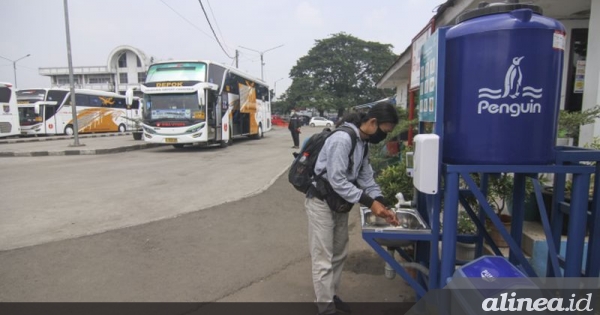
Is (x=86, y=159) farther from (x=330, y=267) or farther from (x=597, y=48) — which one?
(x=597, y=48)

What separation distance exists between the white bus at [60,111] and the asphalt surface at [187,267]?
17839mm

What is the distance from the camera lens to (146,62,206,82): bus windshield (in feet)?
46.3

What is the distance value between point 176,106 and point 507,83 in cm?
1342

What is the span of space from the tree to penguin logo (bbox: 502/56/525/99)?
4575 centimetres

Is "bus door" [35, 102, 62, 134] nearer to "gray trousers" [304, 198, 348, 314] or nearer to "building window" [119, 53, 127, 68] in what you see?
"gray trousers" [304, 198, 348, 314]

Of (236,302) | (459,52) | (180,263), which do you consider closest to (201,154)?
(180,263)

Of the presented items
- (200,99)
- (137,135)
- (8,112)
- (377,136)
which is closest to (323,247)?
(377,136)

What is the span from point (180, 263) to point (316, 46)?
48808mm

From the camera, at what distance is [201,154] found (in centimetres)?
1413

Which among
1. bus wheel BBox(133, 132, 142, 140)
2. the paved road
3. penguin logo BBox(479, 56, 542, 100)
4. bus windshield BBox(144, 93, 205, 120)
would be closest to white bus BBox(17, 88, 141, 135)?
bus wheel BBox(133, 132, 142, 140)

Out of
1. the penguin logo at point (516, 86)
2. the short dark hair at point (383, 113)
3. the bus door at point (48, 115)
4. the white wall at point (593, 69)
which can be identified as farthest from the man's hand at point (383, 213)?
the bus door at point (48, 115)

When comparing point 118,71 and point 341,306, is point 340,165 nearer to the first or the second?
point 341,306

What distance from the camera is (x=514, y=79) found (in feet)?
6.82

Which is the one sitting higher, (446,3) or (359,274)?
(446,3)
